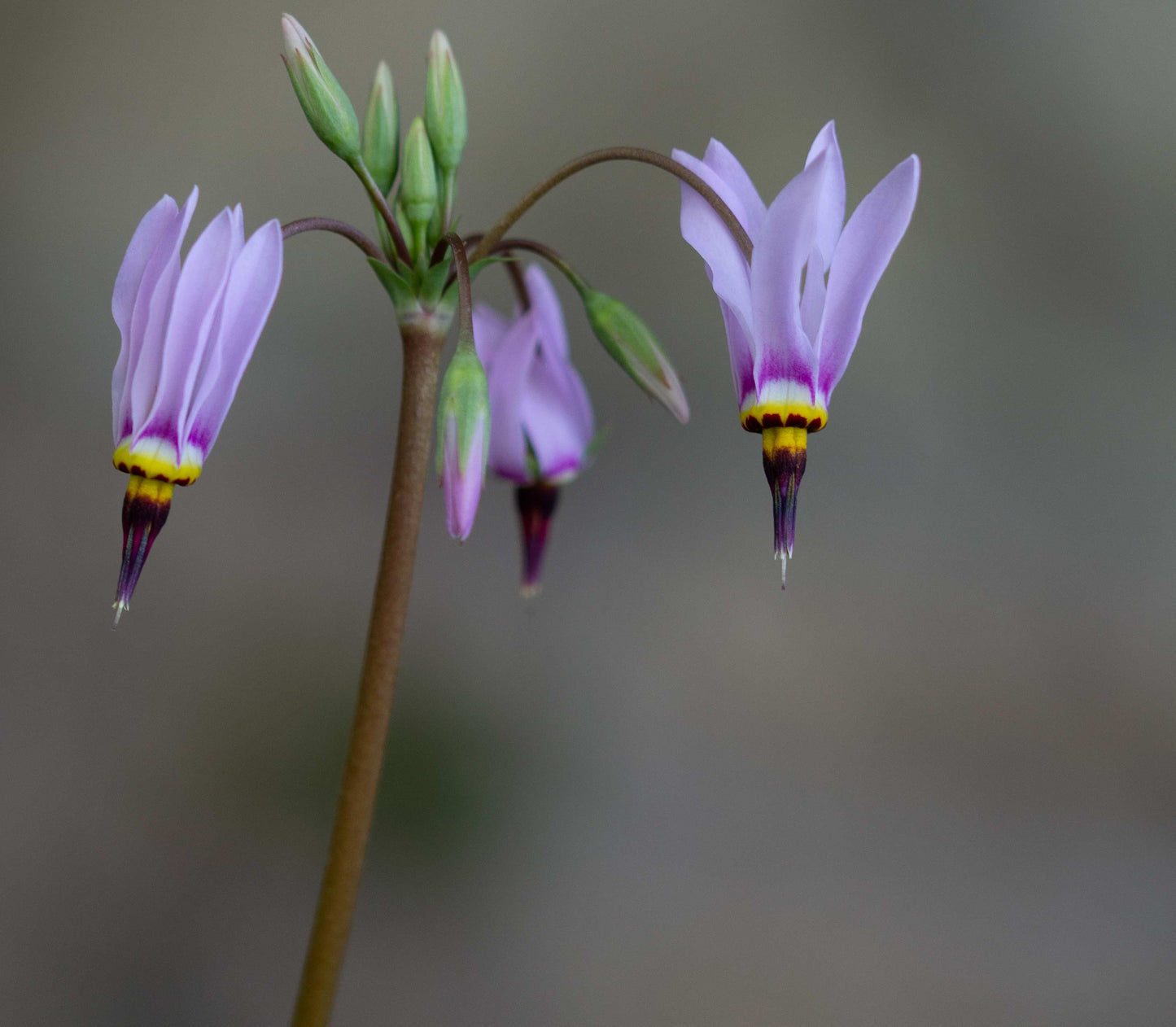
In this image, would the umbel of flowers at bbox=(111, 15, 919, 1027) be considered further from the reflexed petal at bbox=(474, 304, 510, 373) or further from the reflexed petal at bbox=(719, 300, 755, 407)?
the reflexed petal at bbox=(474, 304, 510, 373)

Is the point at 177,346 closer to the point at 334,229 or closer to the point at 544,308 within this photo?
the point at 334,229

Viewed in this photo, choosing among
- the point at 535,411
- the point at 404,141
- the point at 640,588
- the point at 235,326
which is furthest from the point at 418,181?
the point at 640,588

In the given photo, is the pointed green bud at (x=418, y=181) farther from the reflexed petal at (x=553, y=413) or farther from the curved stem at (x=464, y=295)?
the reflexed petal at (x=553, y=413)

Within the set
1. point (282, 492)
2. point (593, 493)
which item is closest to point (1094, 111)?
point (593, 493)

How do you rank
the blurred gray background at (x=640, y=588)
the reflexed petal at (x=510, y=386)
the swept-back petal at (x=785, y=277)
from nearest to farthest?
the swept-back petal at (x=785, y=277), the reflexed petal at (x=510, y=386), the blurred gray background at (x=640, y=588)

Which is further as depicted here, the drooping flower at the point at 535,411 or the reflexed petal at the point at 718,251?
the drooping flower at the point at 535,411

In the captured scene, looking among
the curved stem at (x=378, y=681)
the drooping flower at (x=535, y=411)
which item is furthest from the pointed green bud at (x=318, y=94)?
the drooping flower at (x=535, y=411)

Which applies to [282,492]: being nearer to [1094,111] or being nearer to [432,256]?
[432,256]
